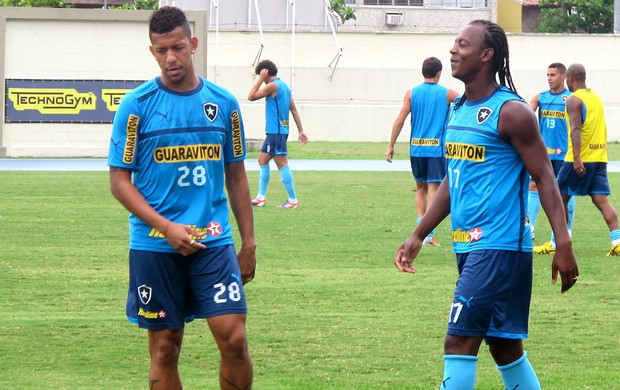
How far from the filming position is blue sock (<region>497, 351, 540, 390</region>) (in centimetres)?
596

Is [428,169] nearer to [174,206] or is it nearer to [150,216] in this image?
[174,206]

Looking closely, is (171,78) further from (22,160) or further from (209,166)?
(22,160)

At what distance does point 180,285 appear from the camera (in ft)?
19.8

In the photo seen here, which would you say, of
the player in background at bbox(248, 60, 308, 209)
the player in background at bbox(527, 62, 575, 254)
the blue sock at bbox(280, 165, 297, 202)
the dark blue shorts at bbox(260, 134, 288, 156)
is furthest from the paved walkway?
the player in background at bbox(527, 62, 575, 254)

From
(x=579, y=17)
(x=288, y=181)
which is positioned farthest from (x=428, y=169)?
(x=579, y=17)

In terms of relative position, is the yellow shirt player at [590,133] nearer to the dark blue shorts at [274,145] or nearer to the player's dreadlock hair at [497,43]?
the dark blue shorts at [274,145]

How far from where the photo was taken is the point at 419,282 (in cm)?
1164

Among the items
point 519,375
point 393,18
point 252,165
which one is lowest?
point 252,165

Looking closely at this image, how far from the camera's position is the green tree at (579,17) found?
6844 centimetres

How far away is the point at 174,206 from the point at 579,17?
67.2m

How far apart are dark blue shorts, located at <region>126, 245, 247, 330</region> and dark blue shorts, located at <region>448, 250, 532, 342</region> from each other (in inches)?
41.7

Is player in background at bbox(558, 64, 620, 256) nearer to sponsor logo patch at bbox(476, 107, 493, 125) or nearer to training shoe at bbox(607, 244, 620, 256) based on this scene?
training shoe at bbox(607, 244, 620, 256)

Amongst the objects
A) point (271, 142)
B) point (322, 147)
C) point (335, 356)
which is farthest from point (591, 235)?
point (322, 147)

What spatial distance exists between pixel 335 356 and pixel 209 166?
2558 mm
